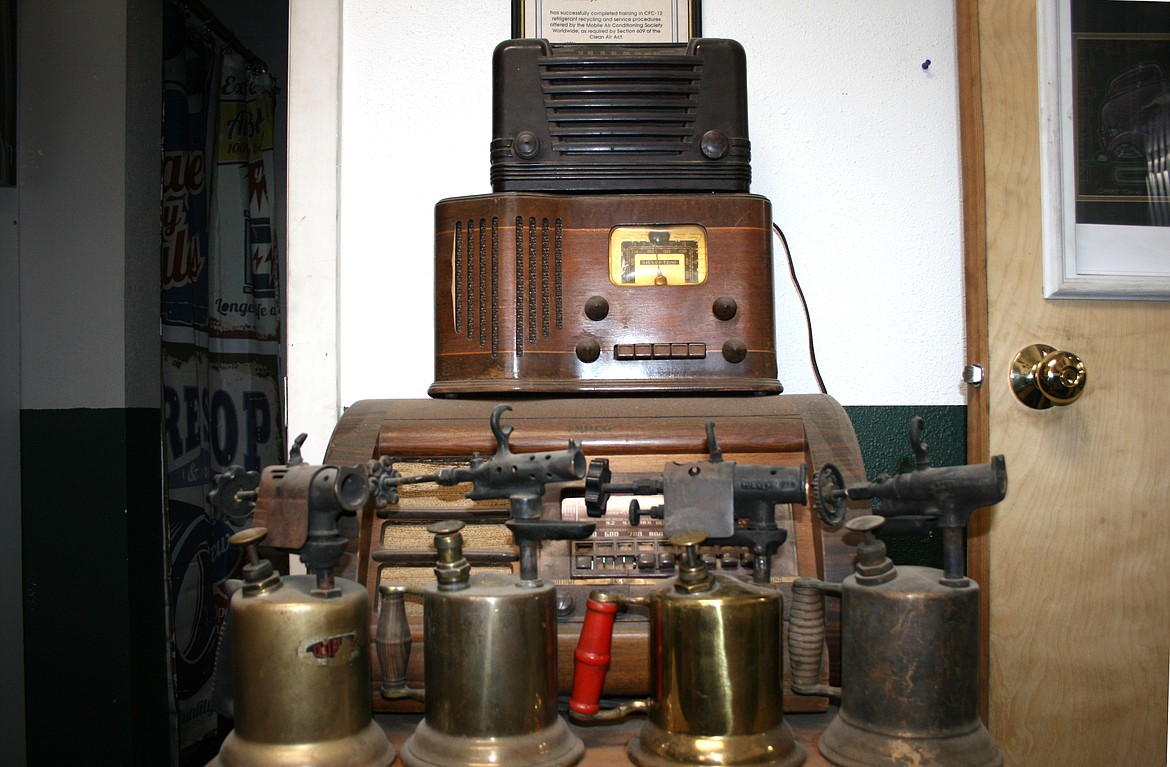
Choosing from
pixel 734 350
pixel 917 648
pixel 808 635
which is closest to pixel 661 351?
pixel 734 350

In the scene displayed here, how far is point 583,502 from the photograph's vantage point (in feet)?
4.12

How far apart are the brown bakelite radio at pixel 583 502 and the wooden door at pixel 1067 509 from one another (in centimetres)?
49

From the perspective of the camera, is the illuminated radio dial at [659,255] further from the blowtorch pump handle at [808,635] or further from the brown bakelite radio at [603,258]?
the blowtorch pump handle at [808,635]

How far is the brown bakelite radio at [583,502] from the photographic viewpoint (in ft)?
3.79

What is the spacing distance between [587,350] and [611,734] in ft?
1.95

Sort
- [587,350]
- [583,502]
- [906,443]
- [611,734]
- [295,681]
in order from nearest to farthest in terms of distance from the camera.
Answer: [295,681], [611,734], [583,502], [587,350], [906,443]

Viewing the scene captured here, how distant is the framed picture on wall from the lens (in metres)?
1.60

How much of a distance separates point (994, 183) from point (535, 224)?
33.5 inches

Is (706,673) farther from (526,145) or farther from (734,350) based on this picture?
(526,145)

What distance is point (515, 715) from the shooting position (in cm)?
95

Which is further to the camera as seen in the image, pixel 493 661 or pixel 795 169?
pixel 795 169

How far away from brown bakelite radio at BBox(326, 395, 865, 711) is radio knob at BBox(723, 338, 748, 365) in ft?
0.31

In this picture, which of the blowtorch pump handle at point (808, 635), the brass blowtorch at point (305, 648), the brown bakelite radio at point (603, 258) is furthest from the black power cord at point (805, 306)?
the brass blowtorch at point (305, 648)

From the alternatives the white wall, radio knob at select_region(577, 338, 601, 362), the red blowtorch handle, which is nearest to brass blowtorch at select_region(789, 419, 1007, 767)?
the red blowtorch handle
